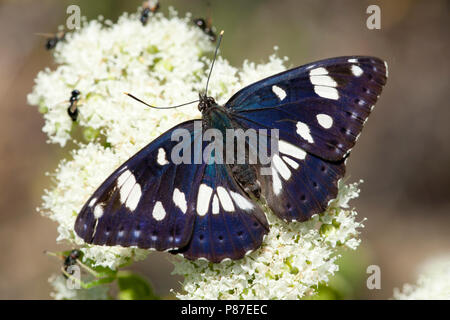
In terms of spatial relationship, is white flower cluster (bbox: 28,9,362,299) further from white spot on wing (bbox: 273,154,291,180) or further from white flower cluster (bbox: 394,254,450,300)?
white flower cluster (bbox: 394,254,450,300)

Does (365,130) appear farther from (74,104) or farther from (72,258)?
(72,258)

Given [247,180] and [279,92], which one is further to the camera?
[279,92]

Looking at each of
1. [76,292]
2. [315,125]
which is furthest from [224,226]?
[76,292]

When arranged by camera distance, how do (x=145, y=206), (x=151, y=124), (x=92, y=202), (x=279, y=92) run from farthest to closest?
1. (x=151, y=124)
2. (x=279, y=92)
3. (x=145, y=206)
4. (x=92, y=202)

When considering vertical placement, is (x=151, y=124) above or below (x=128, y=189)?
above

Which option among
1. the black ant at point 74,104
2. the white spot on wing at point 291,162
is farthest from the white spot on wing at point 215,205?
the black ant at point 74,104

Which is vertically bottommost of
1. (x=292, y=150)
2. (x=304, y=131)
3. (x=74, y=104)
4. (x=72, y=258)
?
(x=72, y=258)

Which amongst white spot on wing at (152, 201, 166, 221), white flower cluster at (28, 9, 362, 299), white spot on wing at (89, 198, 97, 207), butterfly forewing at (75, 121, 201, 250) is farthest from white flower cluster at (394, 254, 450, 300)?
white spot on wing at (89, 198, 97, 207)

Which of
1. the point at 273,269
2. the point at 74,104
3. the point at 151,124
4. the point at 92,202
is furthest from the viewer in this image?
the point at 74,104
